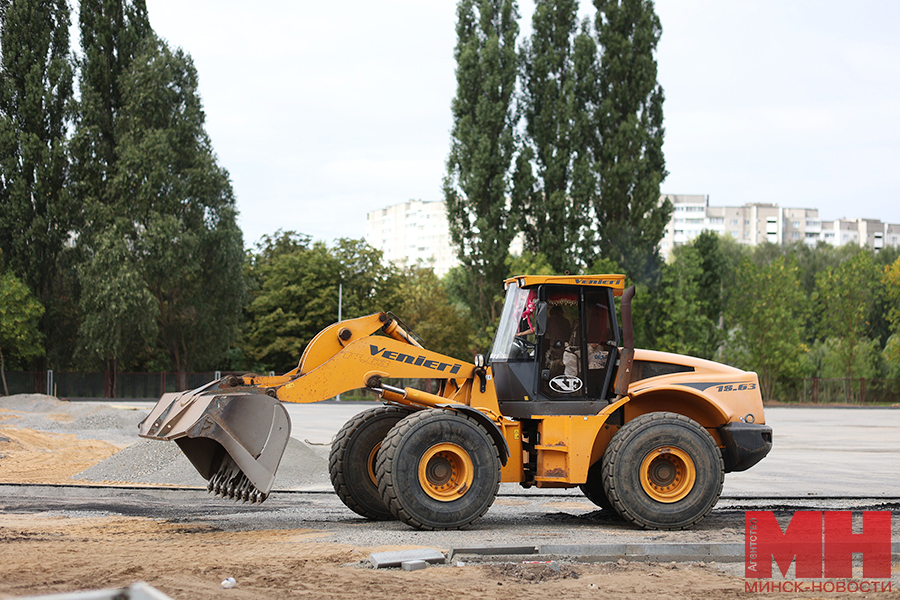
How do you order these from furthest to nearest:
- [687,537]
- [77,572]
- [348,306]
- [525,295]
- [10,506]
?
[348,306]
[10,506]
[525,295]
[687,537]
[77,572]

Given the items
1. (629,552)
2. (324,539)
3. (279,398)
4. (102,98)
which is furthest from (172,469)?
(102,98)

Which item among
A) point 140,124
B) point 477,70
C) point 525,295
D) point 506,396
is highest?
point 477,70

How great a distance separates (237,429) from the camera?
8211 mm

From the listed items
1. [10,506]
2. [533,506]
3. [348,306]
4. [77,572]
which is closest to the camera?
[77,572]

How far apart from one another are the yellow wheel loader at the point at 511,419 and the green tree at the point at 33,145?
40199 mm

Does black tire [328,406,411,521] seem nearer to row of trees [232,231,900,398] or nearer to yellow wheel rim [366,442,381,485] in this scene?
yellow wheel rim [366,442,381,485]

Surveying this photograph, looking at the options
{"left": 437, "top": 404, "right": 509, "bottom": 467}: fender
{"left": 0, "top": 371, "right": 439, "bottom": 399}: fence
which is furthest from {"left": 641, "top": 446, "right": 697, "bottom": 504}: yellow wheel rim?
{"left": 0, "top": 371, "right": 439, "bottom": 399}: fence

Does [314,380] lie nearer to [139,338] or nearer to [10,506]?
[10,506]

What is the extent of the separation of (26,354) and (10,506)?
3846 centimetres

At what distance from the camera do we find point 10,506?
10.4 m

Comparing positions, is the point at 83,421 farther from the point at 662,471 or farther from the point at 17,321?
the point at 17,321

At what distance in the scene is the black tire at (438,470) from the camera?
8484mm

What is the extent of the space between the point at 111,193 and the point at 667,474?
136 ft

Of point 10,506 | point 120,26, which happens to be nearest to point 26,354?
point 120,26
